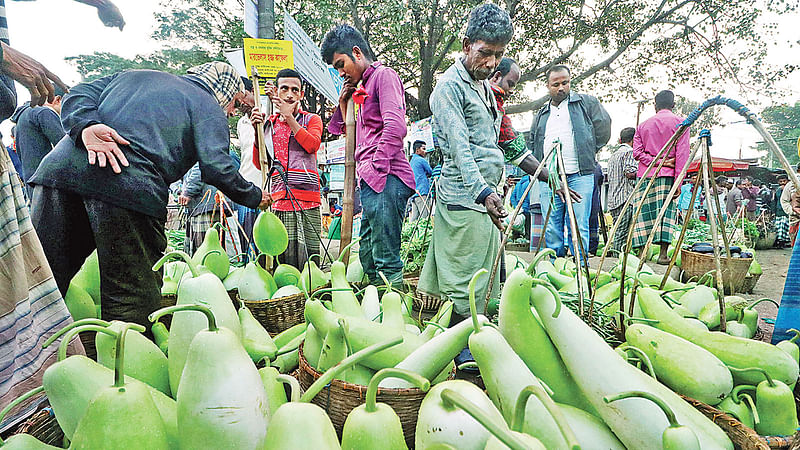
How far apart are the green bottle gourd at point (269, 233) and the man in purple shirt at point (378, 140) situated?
568 millimetres

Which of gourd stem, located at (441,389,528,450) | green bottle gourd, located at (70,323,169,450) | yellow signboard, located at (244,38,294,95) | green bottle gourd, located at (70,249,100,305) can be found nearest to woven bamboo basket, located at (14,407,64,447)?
green bottle gourd, located at (70,323,169,450)

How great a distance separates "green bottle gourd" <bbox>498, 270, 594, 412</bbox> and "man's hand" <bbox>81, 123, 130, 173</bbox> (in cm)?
162

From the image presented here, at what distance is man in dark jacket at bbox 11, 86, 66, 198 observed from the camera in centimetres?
326

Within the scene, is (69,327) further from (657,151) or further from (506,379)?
(657,151)

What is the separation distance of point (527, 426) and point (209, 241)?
88.6 inches

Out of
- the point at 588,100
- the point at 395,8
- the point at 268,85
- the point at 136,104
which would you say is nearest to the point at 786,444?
the point at 136,104

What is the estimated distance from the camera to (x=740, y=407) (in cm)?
127

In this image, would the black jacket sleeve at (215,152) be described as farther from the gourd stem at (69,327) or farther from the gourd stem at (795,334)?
the gourd stem at (795,334)

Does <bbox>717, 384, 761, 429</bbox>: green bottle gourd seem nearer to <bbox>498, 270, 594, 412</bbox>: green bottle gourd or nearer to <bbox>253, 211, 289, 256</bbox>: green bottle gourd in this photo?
<bbox>498, 270, 594, 412</bbox>: green bottle gourd

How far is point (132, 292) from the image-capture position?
185cm

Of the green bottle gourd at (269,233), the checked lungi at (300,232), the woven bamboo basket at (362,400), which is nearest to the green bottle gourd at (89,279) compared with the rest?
the green bottle gourd at (269,233)

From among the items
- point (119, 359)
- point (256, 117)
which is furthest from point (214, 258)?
point (119, 359)

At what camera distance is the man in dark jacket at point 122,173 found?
1.72 meters

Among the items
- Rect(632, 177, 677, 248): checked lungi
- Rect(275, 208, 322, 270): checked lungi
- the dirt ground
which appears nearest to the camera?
the dirt ground
